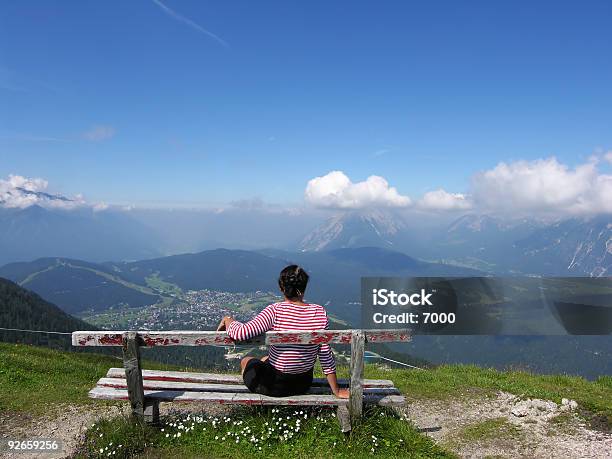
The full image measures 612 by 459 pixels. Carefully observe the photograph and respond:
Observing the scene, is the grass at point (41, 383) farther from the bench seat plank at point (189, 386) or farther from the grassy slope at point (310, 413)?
the bench seat plank at point (189, 386)

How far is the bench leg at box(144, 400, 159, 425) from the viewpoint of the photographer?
6531mm

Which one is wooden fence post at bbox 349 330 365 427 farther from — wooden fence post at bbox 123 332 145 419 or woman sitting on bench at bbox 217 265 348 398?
wooden fence post at bbox 123 332 145 419

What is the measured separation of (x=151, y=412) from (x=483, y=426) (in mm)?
6136

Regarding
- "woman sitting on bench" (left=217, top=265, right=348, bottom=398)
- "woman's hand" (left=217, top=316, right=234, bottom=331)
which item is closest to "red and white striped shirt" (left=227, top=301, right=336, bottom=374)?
"woman sitting on bench" (left=217, top=265, right=348, bottom=398)

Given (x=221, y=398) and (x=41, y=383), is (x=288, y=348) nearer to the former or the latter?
(x=221, y=398)

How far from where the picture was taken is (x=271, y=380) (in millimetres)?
6551

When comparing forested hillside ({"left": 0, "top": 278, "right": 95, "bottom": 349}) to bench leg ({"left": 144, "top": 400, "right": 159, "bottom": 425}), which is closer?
bench leg ({"left": 144, "top": 400, "right": 159, "bottom": 425})

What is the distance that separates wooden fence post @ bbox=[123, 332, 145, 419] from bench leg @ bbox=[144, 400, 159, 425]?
7 centimetres

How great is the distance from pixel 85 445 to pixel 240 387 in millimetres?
2372

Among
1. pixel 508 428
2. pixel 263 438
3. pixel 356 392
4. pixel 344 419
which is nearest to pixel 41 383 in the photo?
pixel 263 438

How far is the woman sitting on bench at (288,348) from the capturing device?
6.21m

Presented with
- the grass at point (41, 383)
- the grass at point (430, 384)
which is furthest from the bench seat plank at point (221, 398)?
the grass at point (430, 384)

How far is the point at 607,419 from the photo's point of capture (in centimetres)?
830

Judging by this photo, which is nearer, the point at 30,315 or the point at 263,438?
the point at 263,438
